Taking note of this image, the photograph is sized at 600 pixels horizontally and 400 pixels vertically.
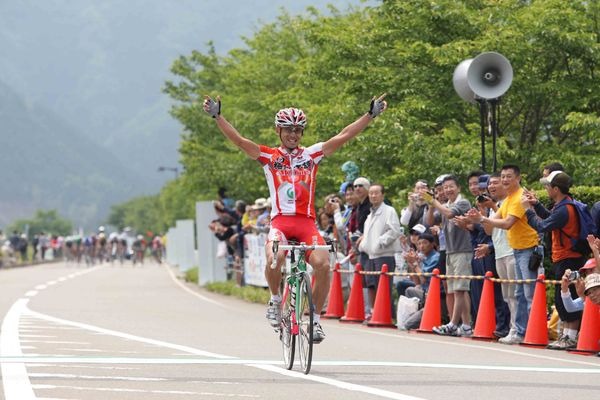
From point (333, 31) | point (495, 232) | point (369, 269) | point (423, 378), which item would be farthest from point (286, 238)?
point (333, 31)

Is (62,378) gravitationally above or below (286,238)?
below

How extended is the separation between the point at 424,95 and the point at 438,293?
34.5ft

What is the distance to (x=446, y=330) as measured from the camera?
57.5 ft

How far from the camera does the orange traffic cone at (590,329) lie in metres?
14.2

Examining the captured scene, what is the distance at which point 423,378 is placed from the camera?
36.5ft

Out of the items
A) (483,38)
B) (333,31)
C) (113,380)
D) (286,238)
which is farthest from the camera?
(333,31)

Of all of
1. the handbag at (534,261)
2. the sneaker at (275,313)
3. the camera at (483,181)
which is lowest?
the sneaker at (275,313)

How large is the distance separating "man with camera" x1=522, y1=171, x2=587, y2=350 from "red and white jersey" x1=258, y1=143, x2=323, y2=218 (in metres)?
3.41

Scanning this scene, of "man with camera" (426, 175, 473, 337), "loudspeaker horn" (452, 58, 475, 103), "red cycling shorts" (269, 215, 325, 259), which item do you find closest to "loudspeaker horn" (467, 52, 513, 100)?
"loudspeaker horn" (452, 58, 475, 103)

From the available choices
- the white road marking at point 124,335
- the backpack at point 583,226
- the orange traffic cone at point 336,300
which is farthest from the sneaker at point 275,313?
the orange traffic cone at point 336,300

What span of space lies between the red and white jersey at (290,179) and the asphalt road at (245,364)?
4.51ft

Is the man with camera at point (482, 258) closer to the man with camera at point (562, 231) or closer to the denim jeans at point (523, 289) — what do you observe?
the denim jeans at point (523, 289)

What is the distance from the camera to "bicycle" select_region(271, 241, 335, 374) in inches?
453

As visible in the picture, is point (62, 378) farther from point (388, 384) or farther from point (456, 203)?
point (456, 203)
